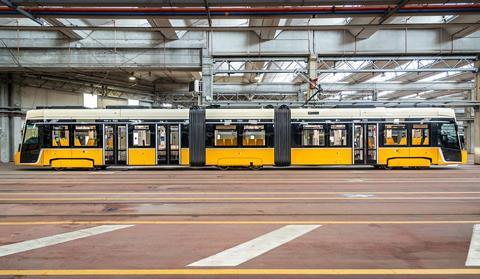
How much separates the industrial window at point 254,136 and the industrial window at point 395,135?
5.87 metres

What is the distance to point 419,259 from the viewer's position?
5.00m

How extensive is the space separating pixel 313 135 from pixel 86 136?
11.0 metres

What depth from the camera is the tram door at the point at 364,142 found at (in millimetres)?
19016

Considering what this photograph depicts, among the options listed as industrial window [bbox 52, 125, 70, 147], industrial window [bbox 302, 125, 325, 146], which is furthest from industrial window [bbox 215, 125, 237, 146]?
industrial window [bbox 52, 125, 70, 147]

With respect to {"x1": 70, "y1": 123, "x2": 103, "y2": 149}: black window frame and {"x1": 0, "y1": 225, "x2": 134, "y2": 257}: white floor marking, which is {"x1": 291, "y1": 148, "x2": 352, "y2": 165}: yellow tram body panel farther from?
{"x1": 0, "y1": 225, "x2": 134, "y2": 257}: white floor marking

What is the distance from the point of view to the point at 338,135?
1898 cm

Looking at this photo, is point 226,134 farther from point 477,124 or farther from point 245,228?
point 477,124

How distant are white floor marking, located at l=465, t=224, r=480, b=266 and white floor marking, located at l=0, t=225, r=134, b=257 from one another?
518cm

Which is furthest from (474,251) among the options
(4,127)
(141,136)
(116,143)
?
(4,127)

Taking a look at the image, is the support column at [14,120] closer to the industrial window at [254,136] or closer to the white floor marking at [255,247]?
the industrial window at [254,136]

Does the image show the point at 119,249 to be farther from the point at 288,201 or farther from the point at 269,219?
the point at 288,201

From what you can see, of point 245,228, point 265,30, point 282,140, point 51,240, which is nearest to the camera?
point 51,240
